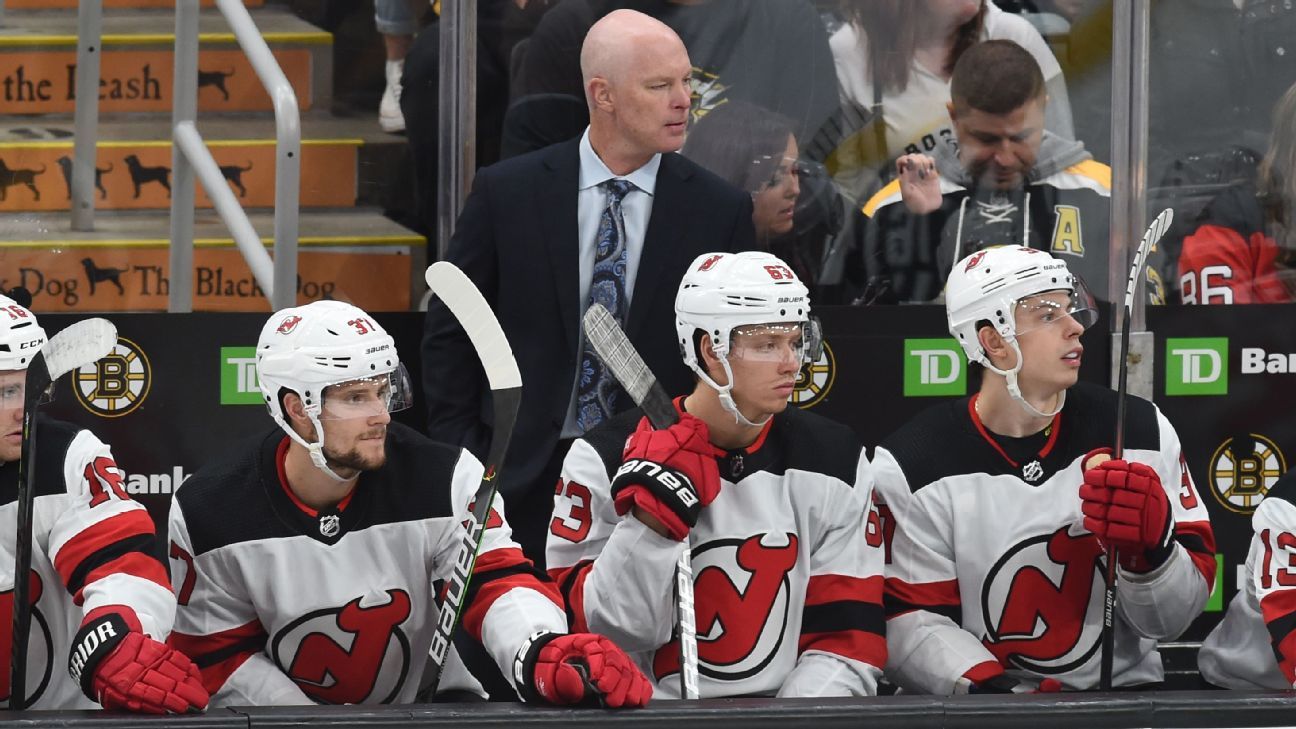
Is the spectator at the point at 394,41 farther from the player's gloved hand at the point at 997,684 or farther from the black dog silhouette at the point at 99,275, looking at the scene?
the player's gloved hand at the point at 997,684

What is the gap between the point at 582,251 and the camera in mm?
3990

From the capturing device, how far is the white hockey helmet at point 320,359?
335 cm

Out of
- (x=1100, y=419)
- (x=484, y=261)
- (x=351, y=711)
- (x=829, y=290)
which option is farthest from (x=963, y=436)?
(x=351, y=711)

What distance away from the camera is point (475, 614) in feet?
11.0

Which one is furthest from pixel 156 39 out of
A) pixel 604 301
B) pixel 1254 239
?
pixel 1254 239

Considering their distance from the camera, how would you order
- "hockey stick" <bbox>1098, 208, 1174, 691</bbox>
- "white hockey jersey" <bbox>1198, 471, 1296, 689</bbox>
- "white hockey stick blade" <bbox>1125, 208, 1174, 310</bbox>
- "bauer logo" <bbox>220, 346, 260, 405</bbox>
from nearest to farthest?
"white hockey jersey" <bbox>1198, 471, 1296, 689</bbox> < "hockey stick" <bbox>1098, 208, 1174, 691</bbox> < "white hockey stick blade" <bbox>1125, 208, 1174, 310</bbox> < "bauer logo" <bbox>220, 346, 260, 405</bbox>

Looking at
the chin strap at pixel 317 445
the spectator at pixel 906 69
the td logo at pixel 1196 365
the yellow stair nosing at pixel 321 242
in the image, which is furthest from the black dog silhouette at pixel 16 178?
the td logo at pixel 1196 365

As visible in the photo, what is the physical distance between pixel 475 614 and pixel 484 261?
0.88 metres

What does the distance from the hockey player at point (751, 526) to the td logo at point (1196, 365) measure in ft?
3.22

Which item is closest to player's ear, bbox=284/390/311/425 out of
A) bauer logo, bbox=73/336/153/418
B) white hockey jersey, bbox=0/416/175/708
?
white hockey jersey, bbox=0/416/175/708

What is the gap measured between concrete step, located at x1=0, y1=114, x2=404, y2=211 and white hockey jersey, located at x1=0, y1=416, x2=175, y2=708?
37.2 inches

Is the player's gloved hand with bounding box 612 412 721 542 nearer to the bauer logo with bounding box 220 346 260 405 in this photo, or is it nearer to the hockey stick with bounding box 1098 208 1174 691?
the hockey stick with bounding box 1098 208 1174 691

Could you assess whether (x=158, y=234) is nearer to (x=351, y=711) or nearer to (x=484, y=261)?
(x=484, y=261)

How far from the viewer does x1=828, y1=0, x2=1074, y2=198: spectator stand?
4.26m
